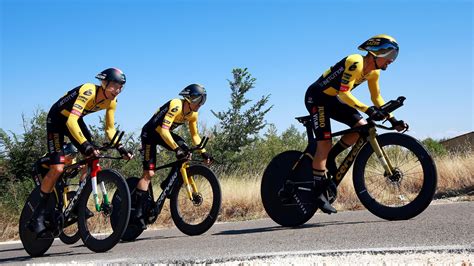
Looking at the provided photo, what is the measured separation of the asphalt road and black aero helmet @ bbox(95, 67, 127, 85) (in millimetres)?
2142

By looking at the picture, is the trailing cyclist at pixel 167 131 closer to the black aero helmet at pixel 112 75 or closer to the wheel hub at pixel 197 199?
the wheel hub at pixel 197 199

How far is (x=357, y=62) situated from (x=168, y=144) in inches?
126

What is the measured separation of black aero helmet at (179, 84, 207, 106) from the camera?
795 cm

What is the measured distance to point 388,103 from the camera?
5707mm

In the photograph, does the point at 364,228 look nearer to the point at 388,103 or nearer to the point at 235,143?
the point at 388,103

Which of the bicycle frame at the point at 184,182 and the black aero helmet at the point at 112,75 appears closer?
the black aero helmet at the point at 112,75

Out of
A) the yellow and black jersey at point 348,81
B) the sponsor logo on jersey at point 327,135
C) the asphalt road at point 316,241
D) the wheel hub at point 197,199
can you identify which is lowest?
the asphalt road at point 316,241

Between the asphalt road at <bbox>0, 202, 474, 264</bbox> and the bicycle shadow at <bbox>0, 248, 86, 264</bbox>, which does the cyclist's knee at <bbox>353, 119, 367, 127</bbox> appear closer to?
the asphalt road at <bbox>0, 202, 474, 264</bbox>

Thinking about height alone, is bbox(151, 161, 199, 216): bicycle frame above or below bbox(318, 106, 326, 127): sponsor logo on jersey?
below

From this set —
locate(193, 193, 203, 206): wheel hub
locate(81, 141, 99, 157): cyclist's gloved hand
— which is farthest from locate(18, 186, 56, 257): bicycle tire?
locate(193, 193, 203, 206): wheel hub

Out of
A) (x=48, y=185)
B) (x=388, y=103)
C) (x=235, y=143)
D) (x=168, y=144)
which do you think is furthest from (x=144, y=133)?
(x=235, y=143)

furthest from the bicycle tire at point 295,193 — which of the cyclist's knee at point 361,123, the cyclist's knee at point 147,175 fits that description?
the cyclist's knee at point 147,175

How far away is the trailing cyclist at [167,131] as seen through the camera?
7704mm

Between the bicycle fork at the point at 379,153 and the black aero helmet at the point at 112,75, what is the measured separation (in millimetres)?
3242
